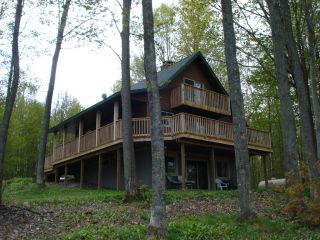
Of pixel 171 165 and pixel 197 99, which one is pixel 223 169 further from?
pixel 197 99

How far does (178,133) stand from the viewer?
761 inches

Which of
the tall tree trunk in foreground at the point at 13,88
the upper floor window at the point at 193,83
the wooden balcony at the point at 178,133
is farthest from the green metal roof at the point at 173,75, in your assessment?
the tall tree trunk in foreground at the point at 13,88

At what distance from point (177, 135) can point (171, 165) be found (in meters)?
3.52

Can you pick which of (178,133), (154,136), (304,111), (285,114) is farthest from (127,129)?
(304,111)

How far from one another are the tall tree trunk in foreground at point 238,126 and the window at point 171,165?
1085 centimetres

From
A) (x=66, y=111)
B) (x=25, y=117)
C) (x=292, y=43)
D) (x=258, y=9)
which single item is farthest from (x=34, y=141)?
(x=292, y=43)

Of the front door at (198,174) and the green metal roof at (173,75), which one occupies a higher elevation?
the green metal roof at (173,75)

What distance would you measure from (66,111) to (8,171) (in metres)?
13.2

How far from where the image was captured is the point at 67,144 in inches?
1051

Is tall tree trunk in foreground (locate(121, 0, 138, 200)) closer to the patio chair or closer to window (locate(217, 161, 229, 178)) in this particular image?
the patio chair

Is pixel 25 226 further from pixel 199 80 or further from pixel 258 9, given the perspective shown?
pixel 199 80

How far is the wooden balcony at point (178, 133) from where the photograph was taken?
19.5 meters

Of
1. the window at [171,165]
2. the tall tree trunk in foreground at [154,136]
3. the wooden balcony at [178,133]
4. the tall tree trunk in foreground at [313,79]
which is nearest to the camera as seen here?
the tall tree trunk in foreground at [154,136]

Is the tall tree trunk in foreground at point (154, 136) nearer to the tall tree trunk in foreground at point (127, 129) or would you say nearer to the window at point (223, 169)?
the tall tree trunk in foreground at point (127, 129)
